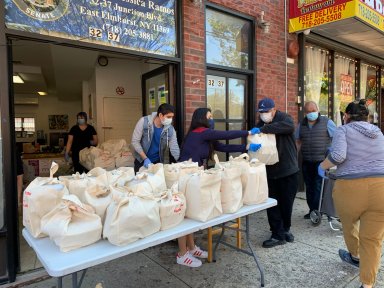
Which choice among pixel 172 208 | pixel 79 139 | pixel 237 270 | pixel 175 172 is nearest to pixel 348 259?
pixel 237 270

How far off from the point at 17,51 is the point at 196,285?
566 centimetres

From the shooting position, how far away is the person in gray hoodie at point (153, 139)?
3754 millimetres

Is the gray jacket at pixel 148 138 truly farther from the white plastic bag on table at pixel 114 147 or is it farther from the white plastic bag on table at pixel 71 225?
the white plastic bag on table at pixel 71 225

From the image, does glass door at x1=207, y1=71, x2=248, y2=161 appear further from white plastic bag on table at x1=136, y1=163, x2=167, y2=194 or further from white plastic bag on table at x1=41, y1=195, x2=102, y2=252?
white plastic bag on table at x1=41, y1=195, x2=102, y2=252

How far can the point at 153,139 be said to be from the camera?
3799mm

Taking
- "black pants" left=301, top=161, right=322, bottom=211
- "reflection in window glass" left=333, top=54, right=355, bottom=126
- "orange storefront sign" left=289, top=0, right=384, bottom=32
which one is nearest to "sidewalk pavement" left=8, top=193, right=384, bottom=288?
"black pants" left=301, top=161, right=322, bottom=211

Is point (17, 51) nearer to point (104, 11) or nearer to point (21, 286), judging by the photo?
point (104, 11)

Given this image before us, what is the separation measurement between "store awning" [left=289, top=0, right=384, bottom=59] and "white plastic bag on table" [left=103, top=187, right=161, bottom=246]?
430 centimetres

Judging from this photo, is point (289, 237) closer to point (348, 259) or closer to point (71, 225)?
point (348, 259)

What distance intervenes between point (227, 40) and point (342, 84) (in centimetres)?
413

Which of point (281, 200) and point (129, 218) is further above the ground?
point (129, 218)

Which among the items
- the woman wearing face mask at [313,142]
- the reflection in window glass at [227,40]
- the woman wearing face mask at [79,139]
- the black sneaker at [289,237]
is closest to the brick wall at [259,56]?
the reflection in window glass at [227,40]

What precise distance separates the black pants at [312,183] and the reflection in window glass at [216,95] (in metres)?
1.51

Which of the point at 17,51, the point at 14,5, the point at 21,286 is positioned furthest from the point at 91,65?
the point at 21,286
